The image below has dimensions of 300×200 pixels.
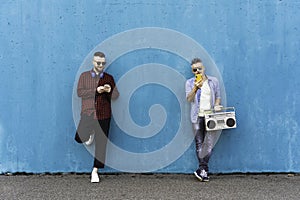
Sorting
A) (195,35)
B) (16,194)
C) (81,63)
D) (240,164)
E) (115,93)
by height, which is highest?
(195,35)

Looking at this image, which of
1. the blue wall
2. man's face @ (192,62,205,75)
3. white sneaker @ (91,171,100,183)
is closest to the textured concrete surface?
white sneaker @ (91,171,100,183)

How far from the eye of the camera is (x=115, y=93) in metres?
6.17

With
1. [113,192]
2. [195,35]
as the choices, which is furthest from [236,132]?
[113,192]

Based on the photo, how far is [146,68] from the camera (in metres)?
6.26

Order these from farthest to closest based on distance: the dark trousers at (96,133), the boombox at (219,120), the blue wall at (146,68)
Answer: the blue wall at (146,68) → the dark trousers at (96,133) → the boombox at (219,120)

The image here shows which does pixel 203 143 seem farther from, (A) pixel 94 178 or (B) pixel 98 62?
(B) pixel 98 62

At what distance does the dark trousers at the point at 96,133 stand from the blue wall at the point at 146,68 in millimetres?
212

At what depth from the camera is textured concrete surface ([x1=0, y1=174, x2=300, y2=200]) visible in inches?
212

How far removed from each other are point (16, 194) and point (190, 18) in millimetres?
3300

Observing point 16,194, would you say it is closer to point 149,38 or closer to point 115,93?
point 115,93

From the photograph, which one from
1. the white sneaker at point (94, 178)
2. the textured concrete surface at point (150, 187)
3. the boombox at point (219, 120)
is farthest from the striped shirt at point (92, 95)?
the boombox at point (219, 120)

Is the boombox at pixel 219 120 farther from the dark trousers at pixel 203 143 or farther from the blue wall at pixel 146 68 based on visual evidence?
the blue wall at pixel 146 68

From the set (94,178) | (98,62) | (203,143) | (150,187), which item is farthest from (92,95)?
(203,143)

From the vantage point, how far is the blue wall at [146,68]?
6234 mm
